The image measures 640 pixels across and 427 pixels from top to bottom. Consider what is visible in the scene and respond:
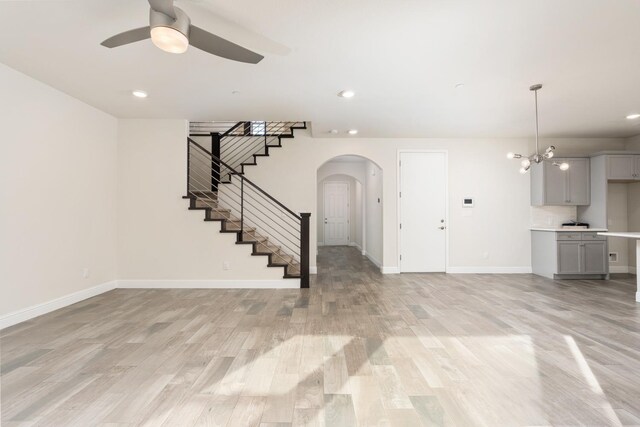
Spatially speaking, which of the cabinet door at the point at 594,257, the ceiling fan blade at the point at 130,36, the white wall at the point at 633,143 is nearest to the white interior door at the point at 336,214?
the cabinet door at the point at 594,257

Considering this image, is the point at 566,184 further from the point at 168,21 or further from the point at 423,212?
the point at 168,21

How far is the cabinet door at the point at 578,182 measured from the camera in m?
6.26

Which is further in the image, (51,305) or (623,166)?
(623,166)

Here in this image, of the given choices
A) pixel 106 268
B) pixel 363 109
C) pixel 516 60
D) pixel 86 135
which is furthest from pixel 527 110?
pixel 106 268

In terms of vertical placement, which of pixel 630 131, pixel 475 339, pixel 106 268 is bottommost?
pixel 475 339

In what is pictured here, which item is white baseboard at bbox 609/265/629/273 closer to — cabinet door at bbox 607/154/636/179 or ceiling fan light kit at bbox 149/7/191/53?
→ cabinet door at bbox 607/154/636/179

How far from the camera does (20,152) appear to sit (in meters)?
3.65

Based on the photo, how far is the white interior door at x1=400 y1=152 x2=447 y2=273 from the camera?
6.60 m

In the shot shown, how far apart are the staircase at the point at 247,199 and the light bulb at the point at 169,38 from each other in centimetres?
326

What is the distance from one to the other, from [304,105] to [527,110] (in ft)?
11.1

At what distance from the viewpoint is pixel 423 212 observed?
6613 mm

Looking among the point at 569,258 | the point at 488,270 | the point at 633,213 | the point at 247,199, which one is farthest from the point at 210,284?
the point at 633,213

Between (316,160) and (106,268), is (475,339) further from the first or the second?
(106,268)

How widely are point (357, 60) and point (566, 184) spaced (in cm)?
544
